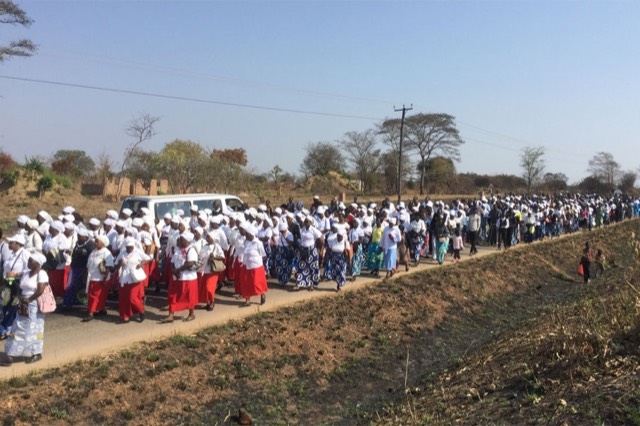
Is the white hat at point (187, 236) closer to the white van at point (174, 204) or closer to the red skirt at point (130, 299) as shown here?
the red skirt at point (130, 299)

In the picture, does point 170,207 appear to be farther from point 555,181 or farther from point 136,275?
point 555,181

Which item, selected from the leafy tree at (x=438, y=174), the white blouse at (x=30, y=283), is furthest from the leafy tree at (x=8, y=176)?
the leafy tree at (x=438, y=174)

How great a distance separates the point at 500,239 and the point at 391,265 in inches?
371

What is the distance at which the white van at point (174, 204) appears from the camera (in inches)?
533

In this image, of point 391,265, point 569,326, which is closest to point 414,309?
point 391,265

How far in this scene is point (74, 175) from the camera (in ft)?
125

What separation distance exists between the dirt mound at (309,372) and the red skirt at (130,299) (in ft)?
4.01

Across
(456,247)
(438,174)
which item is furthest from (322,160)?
(456,247)

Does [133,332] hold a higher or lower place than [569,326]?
lower

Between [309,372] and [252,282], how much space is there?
2.47 metres

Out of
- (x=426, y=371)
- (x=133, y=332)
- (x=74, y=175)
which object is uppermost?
(x=74, y=175)

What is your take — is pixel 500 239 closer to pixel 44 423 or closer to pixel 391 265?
pixel 391 265

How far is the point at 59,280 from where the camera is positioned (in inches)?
403

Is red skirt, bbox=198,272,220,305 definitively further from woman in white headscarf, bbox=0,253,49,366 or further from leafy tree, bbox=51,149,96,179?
leafy tree, bbox=51,149,96,179
